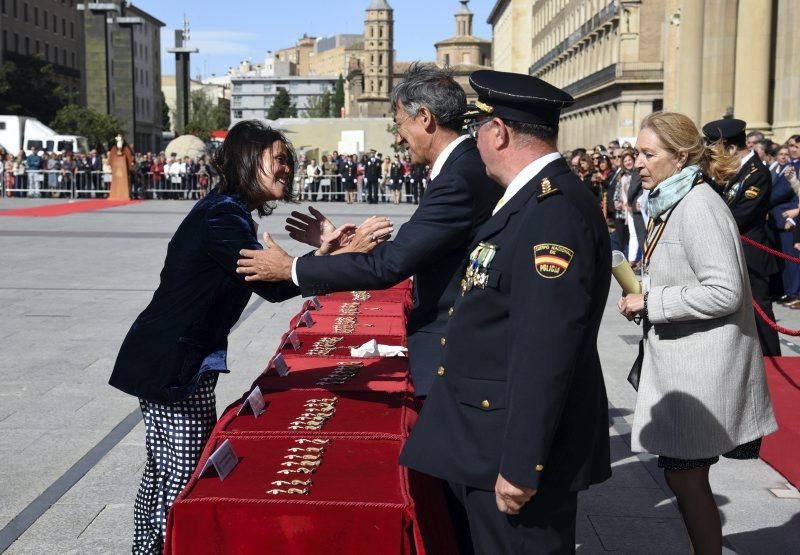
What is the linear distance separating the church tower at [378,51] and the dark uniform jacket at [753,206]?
549ft

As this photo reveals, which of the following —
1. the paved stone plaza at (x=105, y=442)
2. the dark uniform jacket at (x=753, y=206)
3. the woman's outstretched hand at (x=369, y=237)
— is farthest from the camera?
the dark uniform jacket at (x=753, y=206)

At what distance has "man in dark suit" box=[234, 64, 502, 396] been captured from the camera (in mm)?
3668

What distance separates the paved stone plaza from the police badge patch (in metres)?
2.41

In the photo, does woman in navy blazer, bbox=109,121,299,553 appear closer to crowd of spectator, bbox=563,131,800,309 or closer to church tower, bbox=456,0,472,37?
crowd of spectator, bbox=563,131,800,309

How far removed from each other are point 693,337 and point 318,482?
1.48 meters

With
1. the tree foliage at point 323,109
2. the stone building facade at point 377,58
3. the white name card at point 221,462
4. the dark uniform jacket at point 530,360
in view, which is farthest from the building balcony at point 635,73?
the stone building facade at point 377,58

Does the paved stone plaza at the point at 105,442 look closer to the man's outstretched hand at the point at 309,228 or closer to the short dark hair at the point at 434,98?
the man's outstretched hand at the point at 309,228

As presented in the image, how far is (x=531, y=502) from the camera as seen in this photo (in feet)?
9.47

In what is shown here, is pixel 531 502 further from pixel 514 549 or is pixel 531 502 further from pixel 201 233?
pixel 201 233

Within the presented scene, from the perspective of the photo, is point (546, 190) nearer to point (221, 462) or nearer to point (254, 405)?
point (221, 462)

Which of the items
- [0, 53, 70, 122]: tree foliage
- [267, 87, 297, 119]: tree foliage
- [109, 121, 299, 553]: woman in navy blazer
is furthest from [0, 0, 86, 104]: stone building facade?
[109, 121, 299, 553]: woman in navy blazer

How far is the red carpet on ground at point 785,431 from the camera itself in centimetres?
593

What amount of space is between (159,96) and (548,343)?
142 m

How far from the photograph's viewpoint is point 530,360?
275cm
